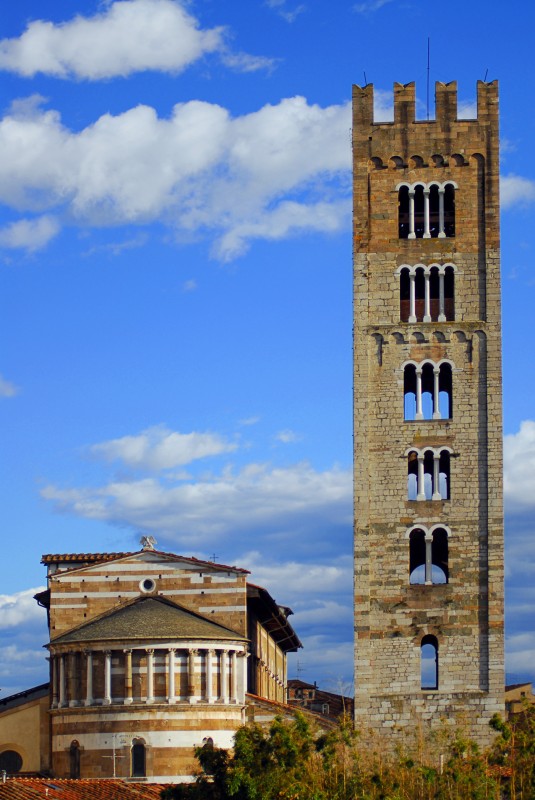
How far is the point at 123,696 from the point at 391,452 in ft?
44.5

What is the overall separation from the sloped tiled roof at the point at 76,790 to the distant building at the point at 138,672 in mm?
2515

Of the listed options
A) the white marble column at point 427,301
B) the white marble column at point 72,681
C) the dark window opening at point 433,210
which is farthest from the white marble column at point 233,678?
the dark window opening at point 433,210

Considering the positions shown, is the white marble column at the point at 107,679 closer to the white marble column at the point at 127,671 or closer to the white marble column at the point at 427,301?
the white marble column at the point at 127,671

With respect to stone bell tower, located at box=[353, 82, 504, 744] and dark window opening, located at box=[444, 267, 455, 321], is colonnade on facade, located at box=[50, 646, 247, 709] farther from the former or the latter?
dark window opening, located at box=[444, 267, 455, 321]

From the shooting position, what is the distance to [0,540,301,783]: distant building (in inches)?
2418

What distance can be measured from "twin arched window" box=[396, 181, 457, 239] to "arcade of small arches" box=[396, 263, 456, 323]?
134cm

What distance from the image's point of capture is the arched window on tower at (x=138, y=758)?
6116 centimetres

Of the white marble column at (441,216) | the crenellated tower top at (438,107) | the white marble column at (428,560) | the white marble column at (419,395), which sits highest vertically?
the crenellated tower top at (438,107)

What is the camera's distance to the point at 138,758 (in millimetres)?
61312

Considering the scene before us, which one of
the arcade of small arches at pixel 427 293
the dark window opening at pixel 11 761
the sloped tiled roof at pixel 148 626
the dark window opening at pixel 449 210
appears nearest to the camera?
the sloped tiled roof at pixel 148 626

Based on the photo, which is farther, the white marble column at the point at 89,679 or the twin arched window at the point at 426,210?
the twin arched window at the point at 426,210

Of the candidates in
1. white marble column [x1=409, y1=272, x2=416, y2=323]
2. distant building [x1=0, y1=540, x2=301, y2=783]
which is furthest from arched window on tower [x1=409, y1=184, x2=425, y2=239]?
distant building [x1=0, y1=540, x2=301, y2=783]

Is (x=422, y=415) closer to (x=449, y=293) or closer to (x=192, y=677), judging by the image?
(x=449, y=293)

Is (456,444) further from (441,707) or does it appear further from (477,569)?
(441,707)
